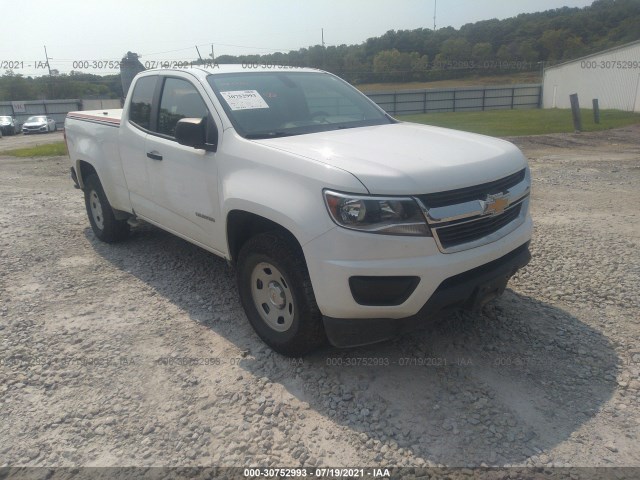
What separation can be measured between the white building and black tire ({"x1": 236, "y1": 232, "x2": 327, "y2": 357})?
32065 mm

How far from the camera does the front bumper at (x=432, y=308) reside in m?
2.78

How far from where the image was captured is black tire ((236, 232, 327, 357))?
9.69 feet

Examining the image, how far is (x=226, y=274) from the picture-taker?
4770 millimetres

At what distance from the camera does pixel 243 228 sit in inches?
137

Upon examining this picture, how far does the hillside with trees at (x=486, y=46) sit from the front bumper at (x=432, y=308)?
39570 millimetres

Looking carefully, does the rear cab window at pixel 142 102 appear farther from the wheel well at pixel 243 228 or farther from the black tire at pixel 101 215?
the wheel well at pixel 243 228

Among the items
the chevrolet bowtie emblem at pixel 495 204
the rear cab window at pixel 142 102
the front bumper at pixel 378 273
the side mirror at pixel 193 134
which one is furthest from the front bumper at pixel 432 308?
the rear cab window at pixel 142 102

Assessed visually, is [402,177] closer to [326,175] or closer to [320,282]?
[326,175]

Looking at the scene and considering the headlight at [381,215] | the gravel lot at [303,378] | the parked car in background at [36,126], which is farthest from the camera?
the parked car in background at [36,126]

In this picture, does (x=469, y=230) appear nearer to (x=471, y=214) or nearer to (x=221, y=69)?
(x=471, y=214)

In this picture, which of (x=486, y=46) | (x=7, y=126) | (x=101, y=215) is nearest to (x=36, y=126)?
(x=7, y=126)

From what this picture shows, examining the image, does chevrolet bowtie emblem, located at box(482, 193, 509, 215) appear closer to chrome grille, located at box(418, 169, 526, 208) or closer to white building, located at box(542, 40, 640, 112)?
chrome grille, located at box(418, 169, 526, 208)

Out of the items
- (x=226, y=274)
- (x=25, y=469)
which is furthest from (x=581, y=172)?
(x=25, y=469)

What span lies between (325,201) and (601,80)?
37.0m
